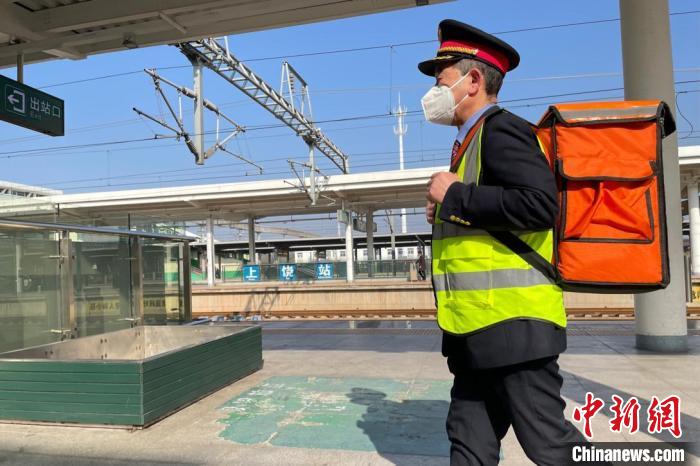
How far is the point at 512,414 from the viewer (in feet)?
5.82

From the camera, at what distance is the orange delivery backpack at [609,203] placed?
5.57 feet

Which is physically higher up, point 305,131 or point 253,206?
point 305,131

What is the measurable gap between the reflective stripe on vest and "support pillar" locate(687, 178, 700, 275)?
984 inches

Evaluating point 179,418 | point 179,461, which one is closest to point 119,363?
point 179,418

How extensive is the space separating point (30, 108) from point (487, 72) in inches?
258

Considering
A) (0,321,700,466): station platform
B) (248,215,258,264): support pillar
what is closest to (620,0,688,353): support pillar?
(0,321,700,466): station platform

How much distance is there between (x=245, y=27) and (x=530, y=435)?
21.1 ft

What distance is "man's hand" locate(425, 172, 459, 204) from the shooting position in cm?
184

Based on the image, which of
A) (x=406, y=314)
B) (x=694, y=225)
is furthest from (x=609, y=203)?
(x=694, y=225)

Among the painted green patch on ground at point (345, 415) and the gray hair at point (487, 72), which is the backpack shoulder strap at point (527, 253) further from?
the painted green patch on ground at point (345, 415)

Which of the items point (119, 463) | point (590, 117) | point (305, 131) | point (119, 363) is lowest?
point (119, 463)

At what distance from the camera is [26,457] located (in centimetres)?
363

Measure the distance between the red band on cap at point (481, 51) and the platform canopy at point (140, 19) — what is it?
4.40 metres

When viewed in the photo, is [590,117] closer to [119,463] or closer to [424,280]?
[119,463]
